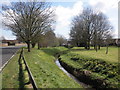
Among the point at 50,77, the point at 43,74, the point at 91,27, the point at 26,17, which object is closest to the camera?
the point at 50,77

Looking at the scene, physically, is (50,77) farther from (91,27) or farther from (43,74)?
(91,27)

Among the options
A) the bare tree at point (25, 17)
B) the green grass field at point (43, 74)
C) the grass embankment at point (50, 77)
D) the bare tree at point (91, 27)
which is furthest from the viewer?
the bare tree at point (91, 27)

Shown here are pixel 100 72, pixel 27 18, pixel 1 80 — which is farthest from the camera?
pixel 27 18

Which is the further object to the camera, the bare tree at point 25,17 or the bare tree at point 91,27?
the bare tree at point 91,27

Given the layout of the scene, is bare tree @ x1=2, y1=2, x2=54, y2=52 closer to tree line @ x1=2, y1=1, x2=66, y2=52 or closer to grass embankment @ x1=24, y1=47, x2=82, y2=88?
tree line @ x1=2, y1=1, x2=66, y2=52

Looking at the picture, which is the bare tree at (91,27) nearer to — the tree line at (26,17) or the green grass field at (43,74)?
the tree line at (26,17)

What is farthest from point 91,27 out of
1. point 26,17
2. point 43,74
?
point 43,74

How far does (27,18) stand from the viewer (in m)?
25.7

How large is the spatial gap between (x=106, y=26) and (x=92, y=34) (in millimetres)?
5389

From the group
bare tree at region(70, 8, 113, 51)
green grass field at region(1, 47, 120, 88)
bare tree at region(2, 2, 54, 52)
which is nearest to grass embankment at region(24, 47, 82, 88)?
green grass field at region(1, 47, 120, 88)

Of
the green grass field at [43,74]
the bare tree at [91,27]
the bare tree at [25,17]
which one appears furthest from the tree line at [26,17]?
the bare tree at [91,27]

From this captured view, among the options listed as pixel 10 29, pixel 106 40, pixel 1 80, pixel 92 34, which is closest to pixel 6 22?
pixel 10 29

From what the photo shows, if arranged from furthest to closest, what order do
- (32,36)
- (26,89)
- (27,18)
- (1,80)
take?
(32,36) < (27,18) < (1,80) < (26,89)

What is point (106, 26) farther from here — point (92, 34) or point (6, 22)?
point (6, 22)
